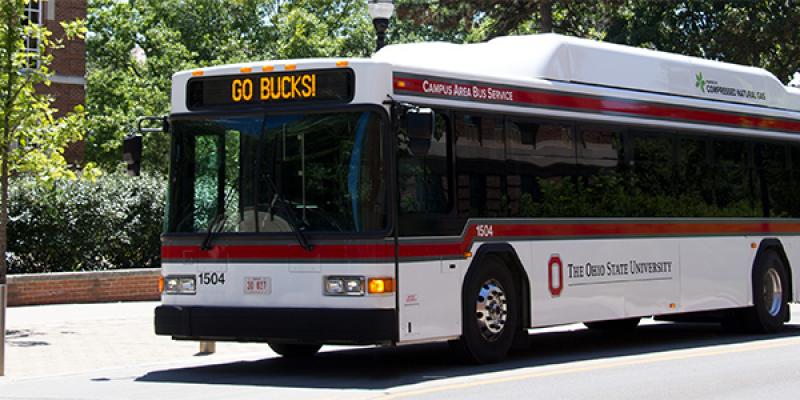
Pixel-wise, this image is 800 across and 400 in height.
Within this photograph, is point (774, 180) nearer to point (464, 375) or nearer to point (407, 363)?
point (407, 363)

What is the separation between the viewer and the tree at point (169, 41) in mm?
47312

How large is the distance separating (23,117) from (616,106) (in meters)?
8.07

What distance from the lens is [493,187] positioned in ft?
44.8

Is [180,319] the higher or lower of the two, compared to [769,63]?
lower

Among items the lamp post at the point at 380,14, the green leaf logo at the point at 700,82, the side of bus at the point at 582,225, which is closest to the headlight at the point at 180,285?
the side of bus at the point at 582,225

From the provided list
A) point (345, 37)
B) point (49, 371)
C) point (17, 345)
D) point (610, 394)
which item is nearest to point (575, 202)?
point (610, 394)

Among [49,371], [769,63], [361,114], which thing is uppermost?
[769,63]

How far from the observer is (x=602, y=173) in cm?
1527

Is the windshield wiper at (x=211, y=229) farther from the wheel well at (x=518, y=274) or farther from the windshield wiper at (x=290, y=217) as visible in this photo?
the wheel well at (x=518, y=274)

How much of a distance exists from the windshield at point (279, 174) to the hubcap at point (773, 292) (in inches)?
311

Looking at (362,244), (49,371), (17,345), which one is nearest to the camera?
(362,244)

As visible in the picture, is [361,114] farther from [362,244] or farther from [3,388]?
[3,388]

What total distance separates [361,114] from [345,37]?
38309 mm

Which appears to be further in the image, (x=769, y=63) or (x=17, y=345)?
(x=769, y=63)
